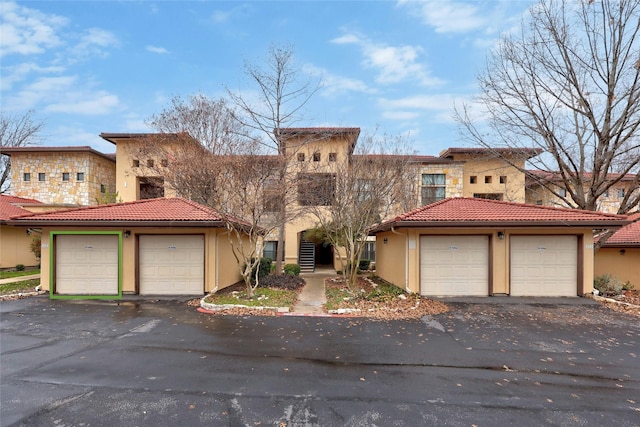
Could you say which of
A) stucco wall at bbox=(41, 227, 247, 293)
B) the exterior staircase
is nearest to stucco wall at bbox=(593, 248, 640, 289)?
the exterior staircase

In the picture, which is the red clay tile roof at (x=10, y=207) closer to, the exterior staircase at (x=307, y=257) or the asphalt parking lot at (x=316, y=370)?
the asphalt parking lot at (x=316, y=370)

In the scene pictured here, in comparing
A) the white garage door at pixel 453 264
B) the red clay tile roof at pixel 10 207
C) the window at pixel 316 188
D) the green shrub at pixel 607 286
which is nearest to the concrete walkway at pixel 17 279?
the red clay tile roof at pixel 10 207

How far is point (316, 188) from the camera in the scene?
1564cm

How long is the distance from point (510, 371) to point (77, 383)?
669 centimetres

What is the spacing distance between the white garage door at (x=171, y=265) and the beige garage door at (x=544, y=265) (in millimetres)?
11273

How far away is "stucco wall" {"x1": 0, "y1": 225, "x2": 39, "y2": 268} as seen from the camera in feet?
57.6

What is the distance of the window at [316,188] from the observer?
14685 millimetres

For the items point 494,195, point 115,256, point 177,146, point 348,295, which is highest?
point 177,146

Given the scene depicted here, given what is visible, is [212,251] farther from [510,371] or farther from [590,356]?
[590,356]

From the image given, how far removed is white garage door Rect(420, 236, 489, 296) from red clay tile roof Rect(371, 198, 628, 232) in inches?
33.0

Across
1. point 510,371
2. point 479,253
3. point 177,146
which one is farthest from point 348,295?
point 177,146

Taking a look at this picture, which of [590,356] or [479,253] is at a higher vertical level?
[479,253]

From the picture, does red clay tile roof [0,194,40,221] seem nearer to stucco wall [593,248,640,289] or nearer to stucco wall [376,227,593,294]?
stucco wall [376,227,593,294]

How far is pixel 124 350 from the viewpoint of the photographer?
614 centimetres
